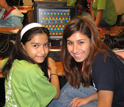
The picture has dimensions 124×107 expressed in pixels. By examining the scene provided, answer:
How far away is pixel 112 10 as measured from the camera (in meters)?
2.81

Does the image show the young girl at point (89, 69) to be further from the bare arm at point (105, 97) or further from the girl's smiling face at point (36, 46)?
the girl's smiling face at point (36, 46)

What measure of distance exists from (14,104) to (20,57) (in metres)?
0.33

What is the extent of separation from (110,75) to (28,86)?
510 millimetres

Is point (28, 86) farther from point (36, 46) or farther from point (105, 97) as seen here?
point (105, 97)

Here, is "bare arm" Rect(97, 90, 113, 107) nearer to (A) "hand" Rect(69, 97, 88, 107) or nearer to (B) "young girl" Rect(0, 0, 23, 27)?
(A) "hand" Rect(69, 97, 88, 107)

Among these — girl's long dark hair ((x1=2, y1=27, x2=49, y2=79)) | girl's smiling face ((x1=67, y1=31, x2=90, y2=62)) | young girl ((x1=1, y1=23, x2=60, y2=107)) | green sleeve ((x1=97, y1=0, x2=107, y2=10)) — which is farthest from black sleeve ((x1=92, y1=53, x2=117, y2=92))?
green sleeve ((x1=97, y1=0, x2=107, y2=10))

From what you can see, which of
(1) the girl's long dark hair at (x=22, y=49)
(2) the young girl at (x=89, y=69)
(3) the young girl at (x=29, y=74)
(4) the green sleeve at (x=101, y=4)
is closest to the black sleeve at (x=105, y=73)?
(2) the young girl at (x=89, y=69)

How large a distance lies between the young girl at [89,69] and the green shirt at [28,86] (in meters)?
0.28

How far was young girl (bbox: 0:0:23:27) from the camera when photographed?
2.37 meters

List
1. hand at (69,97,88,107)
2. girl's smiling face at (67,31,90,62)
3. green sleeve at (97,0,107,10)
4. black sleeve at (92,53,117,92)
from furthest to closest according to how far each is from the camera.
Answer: green sleeve at (97,0,107,10)
hand at (69,97,88,107)
girl's smiling face at (67,31,90,62)
black sleeve at (92,53,117,92)

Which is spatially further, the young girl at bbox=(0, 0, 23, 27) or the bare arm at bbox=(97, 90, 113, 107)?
the young girl at bbox=(0, 0, 23, 27)

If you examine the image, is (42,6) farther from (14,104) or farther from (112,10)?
(112,10)

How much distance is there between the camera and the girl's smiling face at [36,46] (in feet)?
3.44

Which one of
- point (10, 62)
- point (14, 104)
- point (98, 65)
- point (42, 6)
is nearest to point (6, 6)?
point (42, 6)
